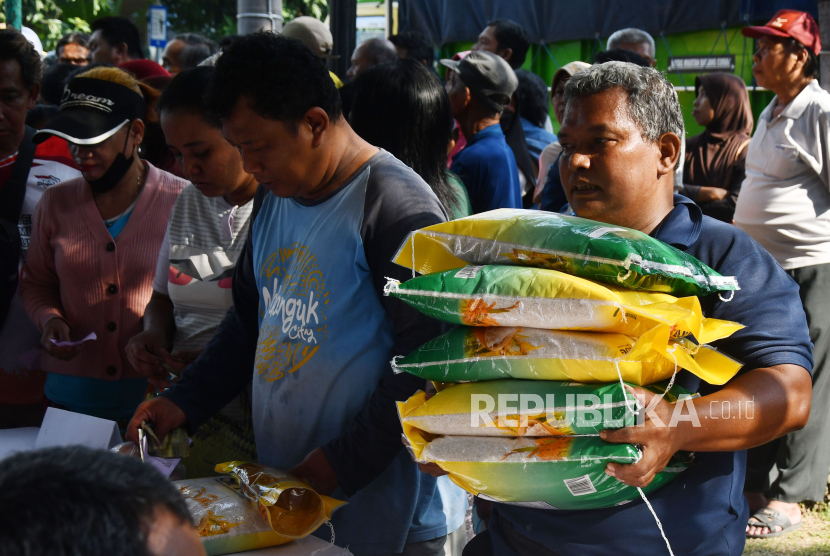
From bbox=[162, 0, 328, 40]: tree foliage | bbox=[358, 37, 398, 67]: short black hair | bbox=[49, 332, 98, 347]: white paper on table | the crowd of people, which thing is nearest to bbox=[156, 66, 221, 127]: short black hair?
the crowd of people

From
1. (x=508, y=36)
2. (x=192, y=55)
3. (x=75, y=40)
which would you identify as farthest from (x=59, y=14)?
(x=508, y=36)

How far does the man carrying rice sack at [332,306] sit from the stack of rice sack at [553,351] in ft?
0.94

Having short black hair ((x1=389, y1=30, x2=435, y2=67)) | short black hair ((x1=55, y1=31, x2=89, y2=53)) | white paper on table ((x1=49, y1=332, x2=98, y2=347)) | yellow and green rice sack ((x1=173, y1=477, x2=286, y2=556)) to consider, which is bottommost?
white paper on table ((x1=49, y1=332, x2=98, y2=347))

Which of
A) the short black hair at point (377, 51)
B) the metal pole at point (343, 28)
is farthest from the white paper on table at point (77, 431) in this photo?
the metal pole at point (343, 28)

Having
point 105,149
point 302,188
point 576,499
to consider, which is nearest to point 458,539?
point 576,499

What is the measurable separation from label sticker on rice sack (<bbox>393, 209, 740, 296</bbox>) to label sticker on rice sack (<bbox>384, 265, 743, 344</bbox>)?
0.03m

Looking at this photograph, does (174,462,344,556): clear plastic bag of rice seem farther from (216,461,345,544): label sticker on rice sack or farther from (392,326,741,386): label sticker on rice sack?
(392,326,741,386): label sticker on rice sack

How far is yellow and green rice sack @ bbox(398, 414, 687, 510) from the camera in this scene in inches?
48.6

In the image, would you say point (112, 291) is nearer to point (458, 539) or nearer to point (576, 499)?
point (458, 539)

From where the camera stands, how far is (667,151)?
1.52m

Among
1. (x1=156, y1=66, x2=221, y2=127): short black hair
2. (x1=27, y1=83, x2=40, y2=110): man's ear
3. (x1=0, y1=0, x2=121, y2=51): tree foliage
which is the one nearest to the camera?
(x1=156, y1=66, x2=221, y2=127): short black hair

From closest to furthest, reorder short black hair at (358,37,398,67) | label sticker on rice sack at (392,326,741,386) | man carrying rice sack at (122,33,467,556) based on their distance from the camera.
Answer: label sticker on rice sack at (392,326,741,386)
man carrying rice sack at (122,33,467,556)
short black hair at (358,37,398,67)

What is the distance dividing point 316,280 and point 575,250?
662 mm

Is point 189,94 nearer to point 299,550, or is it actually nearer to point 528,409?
point 299,550
